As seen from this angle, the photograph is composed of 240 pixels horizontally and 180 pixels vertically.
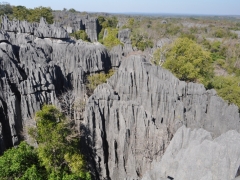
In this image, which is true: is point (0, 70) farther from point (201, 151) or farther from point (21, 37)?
point (201, 151)

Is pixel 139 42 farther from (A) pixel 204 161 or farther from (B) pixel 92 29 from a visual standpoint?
(A) pixel 204 161

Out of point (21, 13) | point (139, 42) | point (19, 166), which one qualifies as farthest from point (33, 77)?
point (21, 13)

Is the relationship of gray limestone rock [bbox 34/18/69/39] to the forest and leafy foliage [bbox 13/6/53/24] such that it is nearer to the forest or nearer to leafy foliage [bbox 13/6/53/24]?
the forest

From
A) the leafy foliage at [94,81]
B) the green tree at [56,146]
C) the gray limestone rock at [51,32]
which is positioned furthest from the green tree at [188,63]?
the green tree at [56,146]

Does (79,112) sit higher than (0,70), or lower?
lower

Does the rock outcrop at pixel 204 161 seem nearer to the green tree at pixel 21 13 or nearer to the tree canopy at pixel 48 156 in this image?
the tree canopy at pixel 48 156

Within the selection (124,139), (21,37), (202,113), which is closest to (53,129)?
(124,139)
